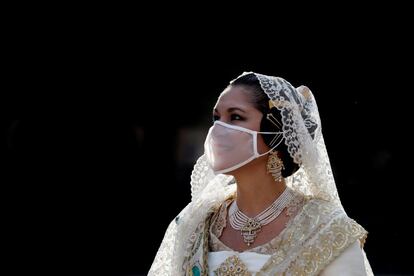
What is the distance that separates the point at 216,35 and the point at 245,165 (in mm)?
3739

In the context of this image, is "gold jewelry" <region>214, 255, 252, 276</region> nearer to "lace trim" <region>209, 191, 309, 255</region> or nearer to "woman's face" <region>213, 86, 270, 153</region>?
"lace trim" <region>209, 191, 309, 255</region>

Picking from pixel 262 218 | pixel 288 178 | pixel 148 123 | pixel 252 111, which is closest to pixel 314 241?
pixel 262 218

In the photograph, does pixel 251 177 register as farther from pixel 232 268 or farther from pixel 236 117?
pixel 232 268

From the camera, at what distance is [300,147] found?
3059mm

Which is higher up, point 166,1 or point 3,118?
point 166,1

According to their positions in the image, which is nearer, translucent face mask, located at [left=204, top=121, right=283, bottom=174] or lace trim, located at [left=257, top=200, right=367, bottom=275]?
lace trim, located at [left=257, top=200, right=367, bottom=275]

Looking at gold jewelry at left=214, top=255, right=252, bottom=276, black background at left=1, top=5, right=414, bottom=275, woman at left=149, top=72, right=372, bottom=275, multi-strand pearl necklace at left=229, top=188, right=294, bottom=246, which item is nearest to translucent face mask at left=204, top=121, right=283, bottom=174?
woman at left=149, top=72, right=372, bottom=275

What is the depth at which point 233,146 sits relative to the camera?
3.03m

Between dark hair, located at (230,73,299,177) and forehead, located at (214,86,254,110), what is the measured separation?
0.05 ft

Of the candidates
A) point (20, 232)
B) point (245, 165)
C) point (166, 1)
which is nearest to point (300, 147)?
point (245, 165)

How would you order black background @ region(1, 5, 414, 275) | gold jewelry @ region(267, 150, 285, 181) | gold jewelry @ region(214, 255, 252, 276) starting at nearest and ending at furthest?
gold jewelry @ region(214, 255, 252, 276) < gold jewelry @ region(267, 150, 285, 181) < black background @ region(1, 5, 414, 275)

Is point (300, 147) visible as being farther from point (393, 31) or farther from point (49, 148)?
point (49, 148)

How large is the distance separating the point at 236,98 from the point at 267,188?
33 centimetres

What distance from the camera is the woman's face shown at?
3.03 meters
